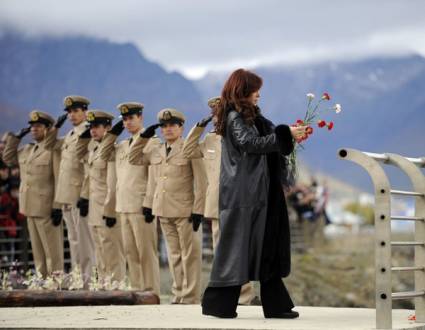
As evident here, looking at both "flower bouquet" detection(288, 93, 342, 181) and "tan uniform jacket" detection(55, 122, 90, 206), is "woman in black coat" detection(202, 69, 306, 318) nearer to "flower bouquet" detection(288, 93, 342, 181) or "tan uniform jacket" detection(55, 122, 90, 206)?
"flower bouquet" detection(288, 93, 342, 181)

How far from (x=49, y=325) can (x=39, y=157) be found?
6.19 meters

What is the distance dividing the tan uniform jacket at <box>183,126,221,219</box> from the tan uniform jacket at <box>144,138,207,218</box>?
15cm

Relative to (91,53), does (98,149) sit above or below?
below

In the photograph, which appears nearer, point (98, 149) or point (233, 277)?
point (233, 277)

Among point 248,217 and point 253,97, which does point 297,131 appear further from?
point 248,217

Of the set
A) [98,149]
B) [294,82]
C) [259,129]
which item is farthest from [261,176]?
[294,82]

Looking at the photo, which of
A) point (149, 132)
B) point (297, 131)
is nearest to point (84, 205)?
point (149, 132)

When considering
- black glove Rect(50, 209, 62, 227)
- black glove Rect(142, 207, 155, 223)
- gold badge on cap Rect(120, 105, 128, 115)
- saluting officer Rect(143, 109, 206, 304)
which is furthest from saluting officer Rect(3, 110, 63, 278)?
saluting officer Rect(143, 109, 206, 304)

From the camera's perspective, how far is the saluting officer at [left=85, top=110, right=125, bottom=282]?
14.6m

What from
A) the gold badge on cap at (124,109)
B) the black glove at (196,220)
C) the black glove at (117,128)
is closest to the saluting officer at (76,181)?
the black glove at (117,128)

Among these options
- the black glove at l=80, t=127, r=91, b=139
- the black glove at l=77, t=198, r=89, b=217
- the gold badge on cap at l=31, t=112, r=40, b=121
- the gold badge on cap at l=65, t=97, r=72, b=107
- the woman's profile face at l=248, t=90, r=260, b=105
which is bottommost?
the black glove at l=77, t=198, r=89, b=217

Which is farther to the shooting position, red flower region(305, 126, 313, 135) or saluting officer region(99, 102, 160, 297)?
saluting officer region(99, 102, 160, 297)

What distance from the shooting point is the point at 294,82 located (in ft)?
467

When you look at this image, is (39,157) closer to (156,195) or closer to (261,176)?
(156,195)
